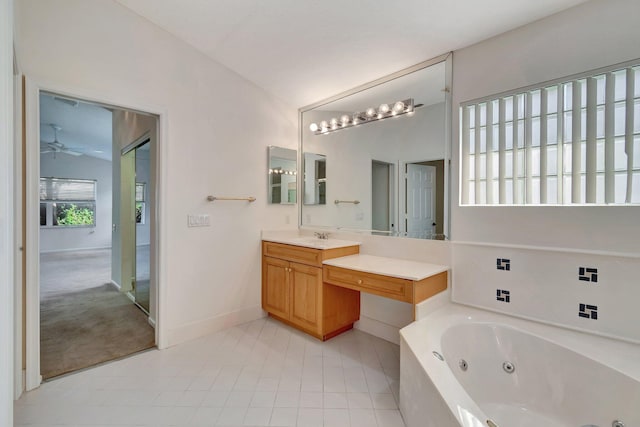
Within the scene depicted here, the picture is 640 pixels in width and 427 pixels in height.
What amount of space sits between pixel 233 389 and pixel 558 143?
2.65 m

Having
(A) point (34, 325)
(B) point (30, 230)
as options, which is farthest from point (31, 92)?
(A) point (34, 325)

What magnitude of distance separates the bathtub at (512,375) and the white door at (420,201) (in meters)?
0.71

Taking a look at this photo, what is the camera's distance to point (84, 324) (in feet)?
9.80

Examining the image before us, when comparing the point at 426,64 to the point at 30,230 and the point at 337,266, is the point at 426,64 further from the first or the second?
the point at 30,230

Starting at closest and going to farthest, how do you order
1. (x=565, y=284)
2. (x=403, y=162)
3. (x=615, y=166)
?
1. (x=615, y=166)
2. (x=565, y=284)
3. (x=403, y=162)

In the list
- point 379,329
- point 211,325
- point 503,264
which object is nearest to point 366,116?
point 503,264

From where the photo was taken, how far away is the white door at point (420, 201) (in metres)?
2.41

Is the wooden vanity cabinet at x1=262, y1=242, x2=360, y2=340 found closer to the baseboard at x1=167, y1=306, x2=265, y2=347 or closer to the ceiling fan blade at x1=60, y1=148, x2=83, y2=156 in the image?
the baseboard at x1=167, y1=306, x2=265, y2=347

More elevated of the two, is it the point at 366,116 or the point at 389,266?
the point at 366,116


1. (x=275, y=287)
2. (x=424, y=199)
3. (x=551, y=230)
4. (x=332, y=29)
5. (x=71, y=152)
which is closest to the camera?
(x=551, y=230)

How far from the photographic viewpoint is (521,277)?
1968 mm

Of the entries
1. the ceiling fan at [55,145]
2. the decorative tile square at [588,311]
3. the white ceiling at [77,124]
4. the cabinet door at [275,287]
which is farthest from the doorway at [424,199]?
the ceiling fan at [55,145]

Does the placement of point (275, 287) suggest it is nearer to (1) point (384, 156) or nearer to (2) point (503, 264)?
(1) point (384, 156)

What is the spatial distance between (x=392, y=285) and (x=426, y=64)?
1800 mm
